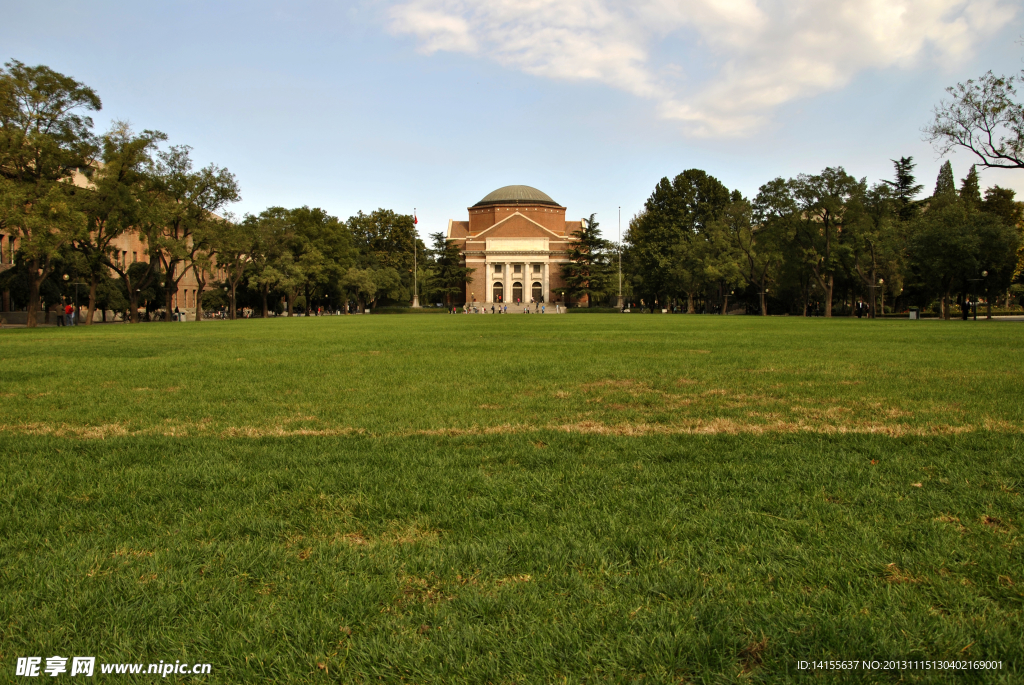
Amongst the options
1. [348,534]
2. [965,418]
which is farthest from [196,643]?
[965,418]

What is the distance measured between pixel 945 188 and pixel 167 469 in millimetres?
81273

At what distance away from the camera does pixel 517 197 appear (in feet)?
329

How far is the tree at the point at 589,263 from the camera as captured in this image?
82.0m

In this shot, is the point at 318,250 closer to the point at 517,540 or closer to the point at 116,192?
the point at 116,192

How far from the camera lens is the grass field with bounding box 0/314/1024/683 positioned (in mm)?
2299

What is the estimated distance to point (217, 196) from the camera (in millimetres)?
45656

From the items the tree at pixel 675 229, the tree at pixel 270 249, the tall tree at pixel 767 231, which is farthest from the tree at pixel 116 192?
the tree at pixel 675 229

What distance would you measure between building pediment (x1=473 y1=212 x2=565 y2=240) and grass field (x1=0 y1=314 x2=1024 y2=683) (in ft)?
293

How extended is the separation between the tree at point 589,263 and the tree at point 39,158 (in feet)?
191

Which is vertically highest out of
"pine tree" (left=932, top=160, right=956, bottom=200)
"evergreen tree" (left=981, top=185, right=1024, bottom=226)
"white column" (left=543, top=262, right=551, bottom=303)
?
"pine tree" (left=932, top=160, right=956, bottom=200)

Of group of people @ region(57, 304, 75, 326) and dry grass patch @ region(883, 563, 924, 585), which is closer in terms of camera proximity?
dry grass patch @ region(883, 563, 924, 585)

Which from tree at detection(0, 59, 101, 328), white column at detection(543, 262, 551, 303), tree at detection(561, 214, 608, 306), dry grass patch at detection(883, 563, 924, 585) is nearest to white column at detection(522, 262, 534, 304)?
white column at detection(543, 262, 551, 303)

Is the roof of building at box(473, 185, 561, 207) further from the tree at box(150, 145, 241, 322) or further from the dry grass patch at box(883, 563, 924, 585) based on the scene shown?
the dry grass patch at box(883, 563, 924, 585)

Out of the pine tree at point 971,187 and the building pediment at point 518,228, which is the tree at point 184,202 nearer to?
the building pediment at point 518,228
